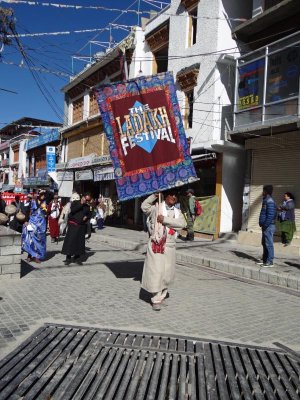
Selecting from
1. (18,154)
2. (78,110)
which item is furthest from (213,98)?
(18,154)

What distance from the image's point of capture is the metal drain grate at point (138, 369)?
3342mm

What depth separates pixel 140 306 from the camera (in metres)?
5.91

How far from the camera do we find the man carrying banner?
580cm

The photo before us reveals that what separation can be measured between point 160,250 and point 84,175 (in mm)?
17604

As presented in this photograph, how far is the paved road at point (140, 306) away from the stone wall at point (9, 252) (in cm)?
21

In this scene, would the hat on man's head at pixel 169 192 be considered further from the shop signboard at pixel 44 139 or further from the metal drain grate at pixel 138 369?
the shop signboard at pixel 44 139

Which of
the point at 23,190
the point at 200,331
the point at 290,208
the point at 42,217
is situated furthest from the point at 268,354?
the point at 23,190

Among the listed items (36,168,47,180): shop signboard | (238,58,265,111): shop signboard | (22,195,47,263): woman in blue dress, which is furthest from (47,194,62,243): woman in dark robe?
(36,168,47,180): shop signboard

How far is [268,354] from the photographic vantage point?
4285 mm

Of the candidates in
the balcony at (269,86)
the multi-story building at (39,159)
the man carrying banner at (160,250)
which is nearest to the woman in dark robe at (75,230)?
the man carrying banner at (160,250)

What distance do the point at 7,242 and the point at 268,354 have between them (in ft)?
15.9

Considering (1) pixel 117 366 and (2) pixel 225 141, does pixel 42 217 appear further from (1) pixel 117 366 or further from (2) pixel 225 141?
(2) pixel 225 141

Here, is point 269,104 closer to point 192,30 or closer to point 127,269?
→ point 192,30

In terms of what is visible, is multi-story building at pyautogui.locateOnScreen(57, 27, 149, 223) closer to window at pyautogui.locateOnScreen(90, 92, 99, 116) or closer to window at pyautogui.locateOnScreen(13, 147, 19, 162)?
window at pyautogui.locateOnScreen(90, 92, 99, 116)
